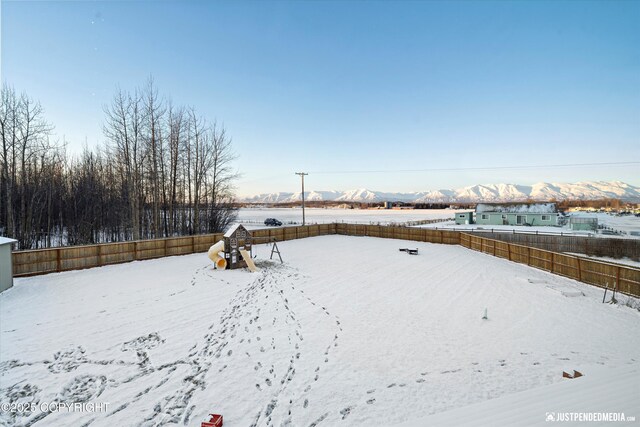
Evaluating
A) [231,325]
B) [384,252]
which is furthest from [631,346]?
[384,252]

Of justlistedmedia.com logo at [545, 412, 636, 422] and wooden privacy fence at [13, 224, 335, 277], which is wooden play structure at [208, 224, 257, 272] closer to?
wooden privacy fence at [13, 224, 335, 277]

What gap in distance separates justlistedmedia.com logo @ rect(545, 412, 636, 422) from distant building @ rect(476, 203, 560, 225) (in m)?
49.6

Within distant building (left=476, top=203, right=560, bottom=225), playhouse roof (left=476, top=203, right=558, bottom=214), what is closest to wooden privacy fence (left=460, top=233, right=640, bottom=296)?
distant building (left=476, top=203, right=560, bottom=225)

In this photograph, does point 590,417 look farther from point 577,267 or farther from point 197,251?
point 197,251

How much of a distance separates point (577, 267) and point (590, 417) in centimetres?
1293

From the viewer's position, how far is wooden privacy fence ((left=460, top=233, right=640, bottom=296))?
10.9 m

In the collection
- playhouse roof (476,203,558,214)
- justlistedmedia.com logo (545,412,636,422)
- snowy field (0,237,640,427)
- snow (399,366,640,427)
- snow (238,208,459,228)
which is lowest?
snowy field (0,237,640,427)

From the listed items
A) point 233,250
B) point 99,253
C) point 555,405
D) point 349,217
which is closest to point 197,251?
point 99,253

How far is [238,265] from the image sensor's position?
15273 mm

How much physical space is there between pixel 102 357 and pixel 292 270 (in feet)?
30.1

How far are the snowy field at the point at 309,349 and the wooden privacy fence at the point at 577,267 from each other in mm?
871

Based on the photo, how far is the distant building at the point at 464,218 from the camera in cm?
4967

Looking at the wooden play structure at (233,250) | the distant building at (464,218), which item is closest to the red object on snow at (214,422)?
the wooden play structure at (233,250)

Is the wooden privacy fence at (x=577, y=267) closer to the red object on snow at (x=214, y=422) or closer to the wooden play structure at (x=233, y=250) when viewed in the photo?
the red object on snow at (x=214, y=422)
